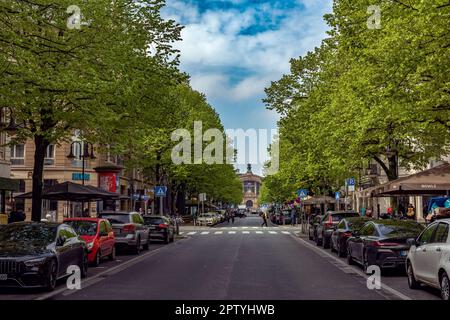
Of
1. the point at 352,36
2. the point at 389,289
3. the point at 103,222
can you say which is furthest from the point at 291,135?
the point at 389,289

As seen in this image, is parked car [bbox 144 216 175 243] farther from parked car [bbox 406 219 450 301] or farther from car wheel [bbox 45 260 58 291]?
parked car [bbox 406 219 450 301]

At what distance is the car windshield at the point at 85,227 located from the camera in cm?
1846

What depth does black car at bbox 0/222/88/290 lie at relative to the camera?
38.6 feet

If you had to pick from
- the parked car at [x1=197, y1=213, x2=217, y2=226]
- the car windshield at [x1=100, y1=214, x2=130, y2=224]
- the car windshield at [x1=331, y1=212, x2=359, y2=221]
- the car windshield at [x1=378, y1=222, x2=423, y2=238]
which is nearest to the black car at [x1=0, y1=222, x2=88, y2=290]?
the car windshield at [x1=378, y1=222, x2=423, y2=238]

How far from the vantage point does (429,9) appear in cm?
1527

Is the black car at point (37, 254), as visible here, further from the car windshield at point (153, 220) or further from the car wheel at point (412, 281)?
the car windshield at point (153, 220)

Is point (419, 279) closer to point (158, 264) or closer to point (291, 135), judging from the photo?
point (158, 264)

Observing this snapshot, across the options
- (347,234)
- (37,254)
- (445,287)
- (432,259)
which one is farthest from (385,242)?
(37,254)

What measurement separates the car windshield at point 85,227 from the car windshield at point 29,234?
14.7ft

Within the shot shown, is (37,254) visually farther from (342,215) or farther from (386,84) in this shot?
(342,215)

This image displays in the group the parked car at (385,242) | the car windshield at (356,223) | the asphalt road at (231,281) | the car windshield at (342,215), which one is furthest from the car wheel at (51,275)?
the car windshield at (342,215)

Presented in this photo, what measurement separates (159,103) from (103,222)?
15.5 ft

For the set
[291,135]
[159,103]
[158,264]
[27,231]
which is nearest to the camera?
[27,231]
